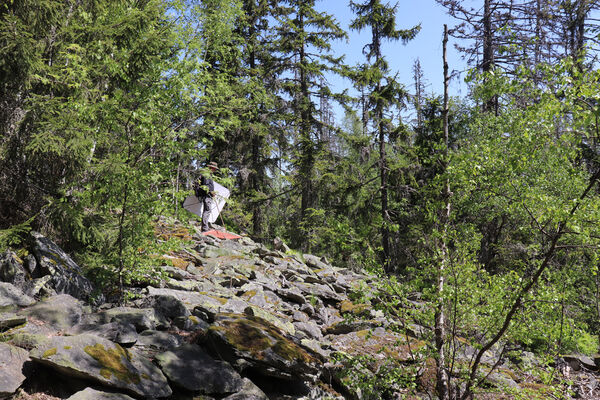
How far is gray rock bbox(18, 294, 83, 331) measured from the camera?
4.70 metres

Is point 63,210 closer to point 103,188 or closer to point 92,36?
point 103,188

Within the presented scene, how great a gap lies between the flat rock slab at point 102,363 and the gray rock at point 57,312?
0.73 m

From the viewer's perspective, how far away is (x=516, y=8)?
17.0 m

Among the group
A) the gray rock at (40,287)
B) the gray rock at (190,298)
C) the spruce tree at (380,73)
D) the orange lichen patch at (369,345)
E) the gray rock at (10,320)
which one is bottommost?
the orange lichen patch at (369,345)

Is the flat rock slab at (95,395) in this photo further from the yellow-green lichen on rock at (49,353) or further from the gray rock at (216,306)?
the gray rock at (216,306)

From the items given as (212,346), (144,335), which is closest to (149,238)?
(144,335)

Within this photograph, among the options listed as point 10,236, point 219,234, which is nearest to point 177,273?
point 10,236

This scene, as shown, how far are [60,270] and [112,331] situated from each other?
5.92ft

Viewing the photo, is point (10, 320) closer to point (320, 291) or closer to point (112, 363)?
point (112, 363)

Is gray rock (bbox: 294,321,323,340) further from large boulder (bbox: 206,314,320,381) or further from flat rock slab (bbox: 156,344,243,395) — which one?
flat rock slab (bbox: 156,344,243,395)

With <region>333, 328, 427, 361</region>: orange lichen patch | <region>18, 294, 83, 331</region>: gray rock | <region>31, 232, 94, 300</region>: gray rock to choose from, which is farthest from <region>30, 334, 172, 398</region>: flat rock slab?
<region>333, 328, 427, 361</region>: orange lichen patch

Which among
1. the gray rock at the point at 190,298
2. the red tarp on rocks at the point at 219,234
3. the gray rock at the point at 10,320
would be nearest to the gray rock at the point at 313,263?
the red tarp on rocks at the point at 219,234

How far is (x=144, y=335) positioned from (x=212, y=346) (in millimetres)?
873

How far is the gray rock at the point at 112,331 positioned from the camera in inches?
184
